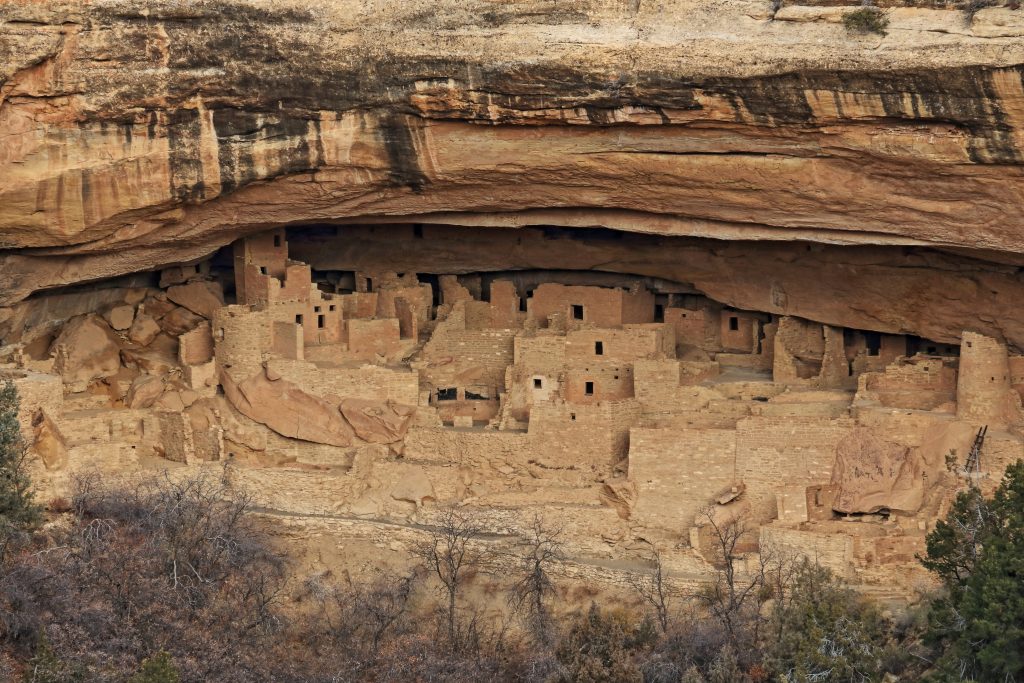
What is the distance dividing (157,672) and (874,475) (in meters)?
9.62

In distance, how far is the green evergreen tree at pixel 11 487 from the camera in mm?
22875

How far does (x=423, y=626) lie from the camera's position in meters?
24.7

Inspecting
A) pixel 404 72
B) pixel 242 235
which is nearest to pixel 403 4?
pixel 404 72

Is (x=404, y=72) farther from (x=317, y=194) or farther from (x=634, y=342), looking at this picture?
(x=634, y=342)

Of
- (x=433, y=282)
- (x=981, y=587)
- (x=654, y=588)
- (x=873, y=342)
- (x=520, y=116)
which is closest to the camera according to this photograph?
(x=981, y=587)

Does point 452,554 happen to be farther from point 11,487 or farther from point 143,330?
point 143,330


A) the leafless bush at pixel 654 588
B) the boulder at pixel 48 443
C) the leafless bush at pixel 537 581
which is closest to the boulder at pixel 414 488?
the leafless bush at pixel 537 581

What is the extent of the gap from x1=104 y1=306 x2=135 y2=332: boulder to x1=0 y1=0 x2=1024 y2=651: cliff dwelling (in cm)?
11

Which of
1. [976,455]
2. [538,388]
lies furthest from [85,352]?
[976,455]

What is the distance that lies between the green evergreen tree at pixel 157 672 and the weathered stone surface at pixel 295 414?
680 centimetres

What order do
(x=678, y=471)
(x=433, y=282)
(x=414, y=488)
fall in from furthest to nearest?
(x=433, y=282) < (x=414, y=488) < (x=678, y=471)

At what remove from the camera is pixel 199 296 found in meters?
29.2

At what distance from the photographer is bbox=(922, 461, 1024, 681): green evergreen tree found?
2080cm

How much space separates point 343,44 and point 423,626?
23.7 feet
